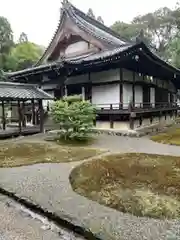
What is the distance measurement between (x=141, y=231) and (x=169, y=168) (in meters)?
4.04

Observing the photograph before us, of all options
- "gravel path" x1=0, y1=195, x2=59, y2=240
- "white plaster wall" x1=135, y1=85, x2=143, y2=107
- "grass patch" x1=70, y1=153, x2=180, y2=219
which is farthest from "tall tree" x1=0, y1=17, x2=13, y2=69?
"gravel path" x1=0, y1=195, x2=59, y2=240

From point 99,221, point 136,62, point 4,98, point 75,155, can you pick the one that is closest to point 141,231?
point 99,221

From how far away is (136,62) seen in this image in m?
17.8

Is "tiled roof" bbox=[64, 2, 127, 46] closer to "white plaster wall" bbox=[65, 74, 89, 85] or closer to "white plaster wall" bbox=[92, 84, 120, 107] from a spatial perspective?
"white plaster wall" bbox=[65, 74, 89, 85]

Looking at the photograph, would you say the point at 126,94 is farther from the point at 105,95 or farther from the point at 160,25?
the point at 160,25

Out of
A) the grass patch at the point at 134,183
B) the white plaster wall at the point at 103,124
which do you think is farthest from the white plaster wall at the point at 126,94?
the grass patch at the point at 134,183

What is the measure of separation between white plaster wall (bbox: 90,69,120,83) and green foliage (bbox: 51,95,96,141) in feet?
16.2

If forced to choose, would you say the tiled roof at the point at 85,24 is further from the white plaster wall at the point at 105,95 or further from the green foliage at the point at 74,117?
the green foliage at the point at 74,117

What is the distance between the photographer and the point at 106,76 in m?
A: 17.6

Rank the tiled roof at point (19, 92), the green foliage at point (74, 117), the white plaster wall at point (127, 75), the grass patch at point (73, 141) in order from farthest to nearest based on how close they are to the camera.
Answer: the white plaster wall at point (127, 75), the tiled roof at point (19, 92), the green foliage at point (74, 117), the grass patch at point (73, 141)

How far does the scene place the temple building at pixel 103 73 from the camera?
52.9 feet

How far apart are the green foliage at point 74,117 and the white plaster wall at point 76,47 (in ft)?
28.2

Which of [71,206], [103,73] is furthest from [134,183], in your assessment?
[103,73]

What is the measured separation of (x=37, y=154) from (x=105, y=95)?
29.5ft
